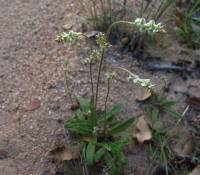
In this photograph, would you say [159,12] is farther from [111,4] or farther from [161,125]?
[161,125]

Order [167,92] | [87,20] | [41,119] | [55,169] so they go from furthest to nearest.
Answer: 1. [87,20]
2. [167,92]
3. [41,119]
4. [55,169]

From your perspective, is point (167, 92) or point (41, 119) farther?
point (167, 92)

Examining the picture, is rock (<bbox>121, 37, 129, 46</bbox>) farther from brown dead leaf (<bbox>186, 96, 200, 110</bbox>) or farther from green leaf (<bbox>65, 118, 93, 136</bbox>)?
green leaf (<bbox>65, 118, 93, 136</bbox>)

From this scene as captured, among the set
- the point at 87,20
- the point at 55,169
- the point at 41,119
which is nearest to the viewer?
the point at 55,169

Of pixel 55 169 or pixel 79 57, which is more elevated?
pixel 79 57

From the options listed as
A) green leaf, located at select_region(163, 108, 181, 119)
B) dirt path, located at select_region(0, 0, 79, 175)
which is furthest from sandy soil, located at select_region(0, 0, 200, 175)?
green leaf, located at select_region(163, 108, 181, 119)

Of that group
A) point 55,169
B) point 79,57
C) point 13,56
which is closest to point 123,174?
point 55,169

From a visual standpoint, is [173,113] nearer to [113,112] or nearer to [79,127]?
[113,112]
